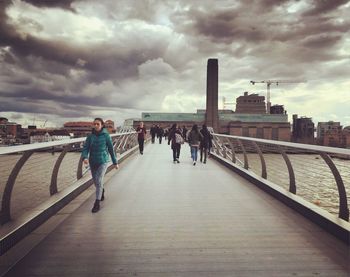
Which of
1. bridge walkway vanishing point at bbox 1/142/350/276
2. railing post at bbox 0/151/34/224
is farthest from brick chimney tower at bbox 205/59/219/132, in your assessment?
railing post at bbox 0/151/34/224

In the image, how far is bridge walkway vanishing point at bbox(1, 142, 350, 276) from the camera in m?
3.05

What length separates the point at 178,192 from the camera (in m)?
6.85

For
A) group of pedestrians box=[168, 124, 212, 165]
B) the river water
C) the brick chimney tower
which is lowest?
the river water

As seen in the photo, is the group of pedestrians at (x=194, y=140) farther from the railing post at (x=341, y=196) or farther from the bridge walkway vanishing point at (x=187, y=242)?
the railing post at (x=341, y=196)

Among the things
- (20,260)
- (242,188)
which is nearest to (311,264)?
(20,260)

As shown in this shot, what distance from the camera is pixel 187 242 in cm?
372

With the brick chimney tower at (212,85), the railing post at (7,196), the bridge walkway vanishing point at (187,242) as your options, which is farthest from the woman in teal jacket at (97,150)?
the brick chimney tower at (212,85)

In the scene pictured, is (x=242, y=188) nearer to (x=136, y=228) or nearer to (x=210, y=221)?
(x=210, y=221)

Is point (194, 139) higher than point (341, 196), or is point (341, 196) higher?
point (194, 139)

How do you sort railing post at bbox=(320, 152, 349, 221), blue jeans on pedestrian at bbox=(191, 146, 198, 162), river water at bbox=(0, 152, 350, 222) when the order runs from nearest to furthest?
1. railing post at bbox=(320, 152, 349, 221)
2. river water at bbox=(0, 152, 350, 222)
3. blue jeans on pedestrian at bbox=(191, 146, 198, 162)

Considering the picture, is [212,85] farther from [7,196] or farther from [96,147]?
[7,196]

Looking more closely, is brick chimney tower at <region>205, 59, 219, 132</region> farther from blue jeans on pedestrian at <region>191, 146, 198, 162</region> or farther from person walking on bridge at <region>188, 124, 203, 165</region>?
blue jeans on pedestrian at <region>191, 146, 198, 162</region>

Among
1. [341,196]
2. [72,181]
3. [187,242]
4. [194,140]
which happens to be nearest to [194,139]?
[194,140]

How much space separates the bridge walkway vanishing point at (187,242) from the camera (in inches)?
120
